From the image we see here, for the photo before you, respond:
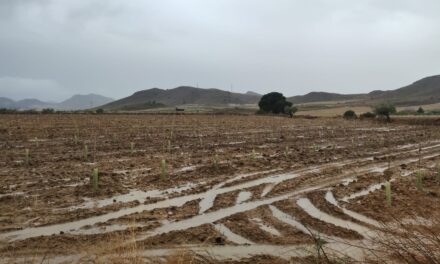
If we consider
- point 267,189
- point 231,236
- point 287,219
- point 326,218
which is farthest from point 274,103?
point 231,236

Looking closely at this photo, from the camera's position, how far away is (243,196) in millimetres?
10195

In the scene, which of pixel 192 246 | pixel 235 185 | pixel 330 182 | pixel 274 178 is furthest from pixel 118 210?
pixel 330 182

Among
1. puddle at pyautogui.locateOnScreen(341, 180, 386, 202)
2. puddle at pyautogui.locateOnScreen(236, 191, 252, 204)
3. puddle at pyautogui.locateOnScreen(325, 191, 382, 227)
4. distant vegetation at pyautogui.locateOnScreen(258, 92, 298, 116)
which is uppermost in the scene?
distant vegetation at pyautogui.locateOnScreen(258, 92, 298, 116)

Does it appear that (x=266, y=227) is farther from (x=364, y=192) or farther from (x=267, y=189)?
(x=364, y=192)

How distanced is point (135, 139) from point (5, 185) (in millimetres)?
11520

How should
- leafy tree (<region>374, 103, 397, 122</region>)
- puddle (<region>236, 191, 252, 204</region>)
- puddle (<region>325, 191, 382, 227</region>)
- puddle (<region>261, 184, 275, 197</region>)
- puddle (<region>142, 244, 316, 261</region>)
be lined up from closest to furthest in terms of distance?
puddle (<region>142, 244, 316, 261</region>) < puddle (<region>325, 191, 382, 227</region>) < puddle (<region>236, 191, 252, 204</region>) < puddle (<region>261, 184, 275, 197</region>) < leafy tree (<region>374, 103, 397, 122</region>)

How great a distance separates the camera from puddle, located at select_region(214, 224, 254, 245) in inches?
272

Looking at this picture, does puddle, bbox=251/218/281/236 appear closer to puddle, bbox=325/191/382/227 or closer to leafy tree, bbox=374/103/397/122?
puddle, bbox=325/191/382/227

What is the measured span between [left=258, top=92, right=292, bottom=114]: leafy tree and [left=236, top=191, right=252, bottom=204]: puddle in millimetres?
58350

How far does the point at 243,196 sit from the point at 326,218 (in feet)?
7.57

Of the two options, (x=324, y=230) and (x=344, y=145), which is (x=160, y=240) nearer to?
(x=324, y=230)

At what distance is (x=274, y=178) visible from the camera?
12.5 metres

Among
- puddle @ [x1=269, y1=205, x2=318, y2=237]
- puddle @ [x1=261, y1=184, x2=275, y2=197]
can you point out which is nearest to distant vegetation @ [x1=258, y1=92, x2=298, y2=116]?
puddle @ [x1=261, y1=184, x2=275, y2=197]

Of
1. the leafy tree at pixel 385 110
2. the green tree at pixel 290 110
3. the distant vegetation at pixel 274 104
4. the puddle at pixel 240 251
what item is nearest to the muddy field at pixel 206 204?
the puddle at pixel 240 251
